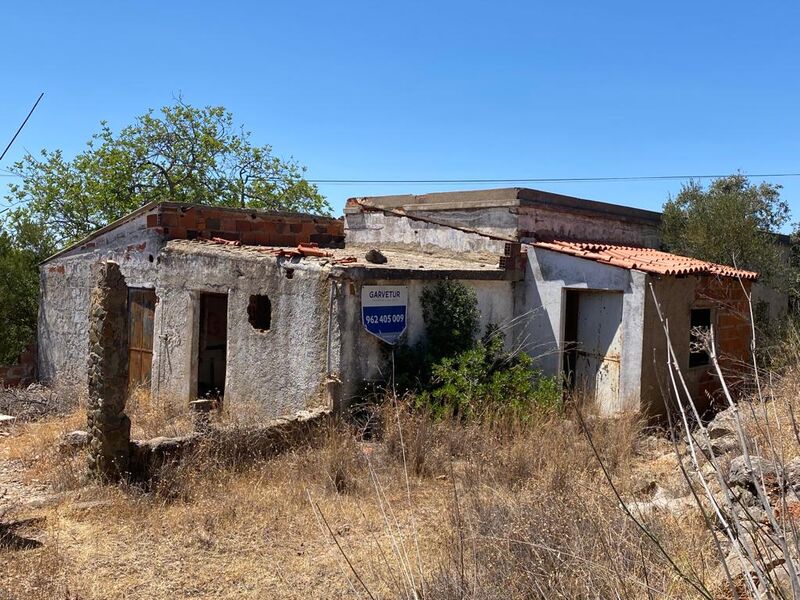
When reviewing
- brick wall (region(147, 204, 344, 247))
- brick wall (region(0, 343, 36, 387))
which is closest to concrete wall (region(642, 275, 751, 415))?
brick wall (region(147, 204, 344, 247))

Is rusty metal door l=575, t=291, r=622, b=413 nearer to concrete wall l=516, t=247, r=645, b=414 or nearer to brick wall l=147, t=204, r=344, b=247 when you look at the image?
concrete wall l=516, t=247, r=645, b=414

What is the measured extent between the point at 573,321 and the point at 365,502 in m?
5.90

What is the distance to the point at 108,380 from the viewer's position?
278 inches

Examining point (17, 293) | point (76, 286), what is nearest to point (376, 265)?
point (76, 286)

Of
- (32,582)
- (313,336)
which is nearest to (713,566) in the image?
(32,582)

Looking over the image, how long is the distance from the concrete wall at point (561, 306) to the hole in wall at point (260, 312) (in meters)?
3.74

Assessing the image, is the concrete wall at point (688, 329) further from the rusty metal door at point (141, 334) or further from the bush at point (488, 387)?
the rusty metal door at point (141, 334)

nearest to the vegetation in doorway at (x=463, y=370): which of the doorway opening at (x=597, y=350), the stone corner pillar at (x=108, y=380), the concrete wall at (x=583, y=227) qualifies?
the doorway opening at (x=597, y=350)

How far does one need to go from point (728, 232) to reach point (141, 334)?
405 inches

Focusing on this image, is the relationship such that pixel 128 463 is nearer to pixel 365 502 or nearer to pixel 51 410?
pixel 365 502

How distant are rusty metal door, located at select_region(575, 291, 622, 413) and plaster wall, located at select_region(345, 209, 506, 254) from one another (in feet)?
Result: 5.43

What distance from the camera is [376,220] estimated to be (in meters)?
13.1

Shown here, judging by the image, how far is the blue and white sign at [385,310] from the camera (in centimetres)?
906

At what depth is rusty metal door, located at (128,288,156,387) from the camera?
11.5 meters
